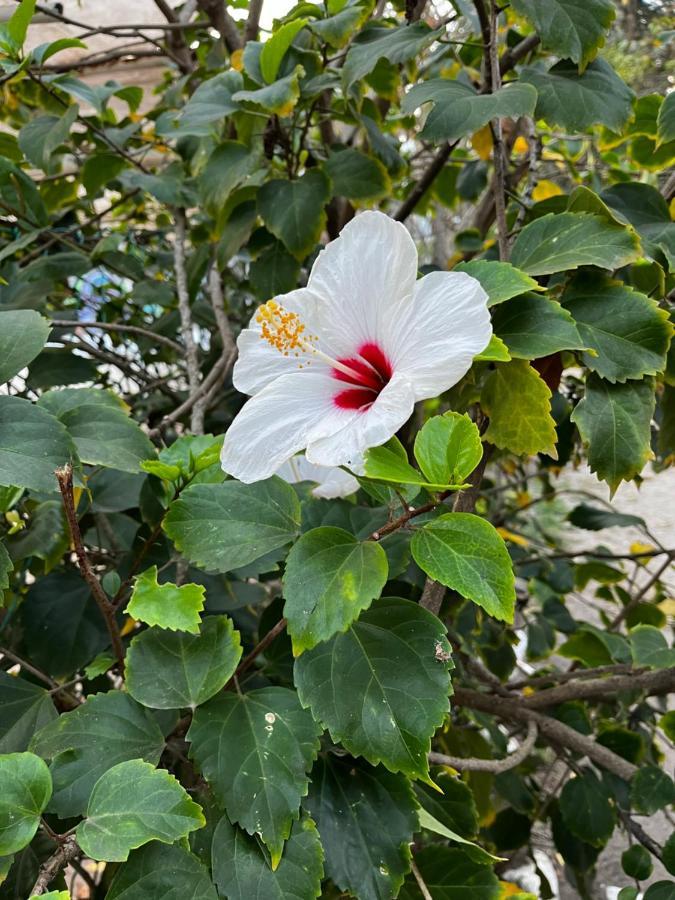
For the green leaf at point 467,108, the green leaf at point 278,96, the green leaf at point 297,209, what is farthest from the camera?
the green leaf at point 297,209

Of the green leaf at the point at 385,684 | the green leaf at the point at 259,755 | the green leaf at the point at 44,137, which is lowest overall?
the green leaf at the point at 259,755

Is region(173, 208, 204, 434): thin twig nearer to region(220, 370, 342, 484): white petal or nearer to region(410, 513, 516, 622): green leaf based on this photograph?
region(220, 370, 342, 484): white petal

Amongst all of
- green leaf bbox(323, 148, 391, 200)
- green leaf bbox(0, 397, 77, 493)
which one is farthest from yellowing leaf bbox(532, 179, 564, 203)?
green leaf bbox(0, 397, 77, 493)

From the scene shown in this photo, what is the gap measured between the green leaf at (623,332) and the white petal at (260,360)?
24 centimetres

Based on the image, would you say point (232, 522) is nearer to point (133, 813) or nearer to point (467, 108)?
point (133, 813)

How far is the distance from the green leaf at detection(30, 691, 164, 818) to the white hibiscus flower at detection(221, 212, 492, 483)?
0.21 m

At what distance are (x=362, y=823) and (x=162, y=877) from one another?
159mm

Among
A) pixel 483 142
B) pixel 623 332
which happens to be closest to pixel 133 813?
pixel 623 332

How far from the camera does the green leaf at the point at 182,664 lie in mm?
530

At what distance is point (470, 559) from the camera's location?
446 millimetres

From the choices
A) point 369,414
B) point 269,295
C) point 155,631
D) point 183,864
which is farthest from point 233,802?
point 269,295

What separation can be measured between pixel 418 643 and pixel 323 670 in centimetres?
7

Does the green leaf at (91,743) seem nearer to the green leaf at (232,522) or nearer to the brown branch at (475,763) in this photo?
the green leaf at (232,522)

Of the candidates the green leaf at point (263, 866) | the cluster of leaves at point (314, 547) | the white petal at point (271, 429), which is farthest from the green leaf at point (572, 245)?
the green leaf at point (263, 866)
